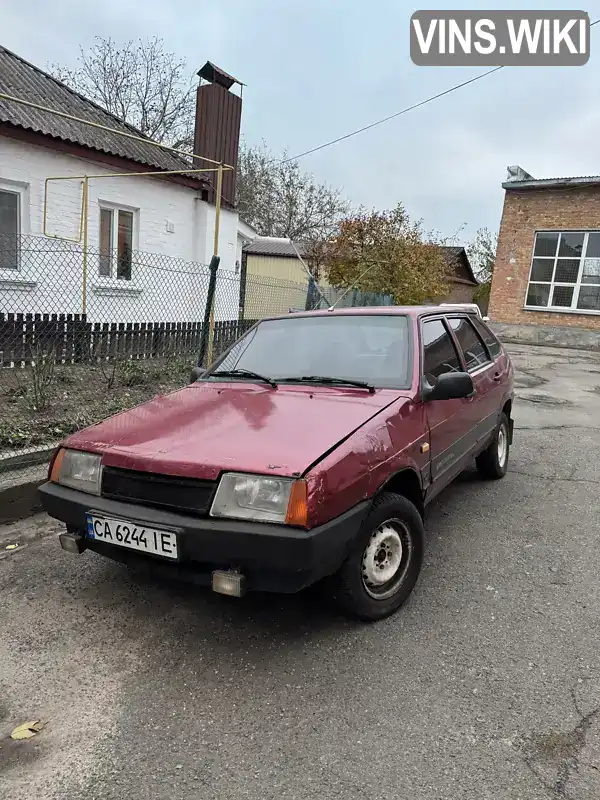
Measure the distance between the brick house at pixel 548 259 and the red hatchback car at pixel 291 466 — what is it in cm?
1614

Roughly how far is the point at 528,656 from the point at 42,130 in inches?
383

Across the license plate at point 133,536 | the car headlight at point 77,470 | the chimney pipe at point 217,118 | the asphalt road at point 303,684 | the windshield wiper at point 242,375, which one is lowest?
the asphalt road at point 303,684

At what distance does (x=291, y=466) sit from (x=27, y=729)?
4.64 feet

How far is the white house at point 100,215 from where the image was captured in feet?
29.1

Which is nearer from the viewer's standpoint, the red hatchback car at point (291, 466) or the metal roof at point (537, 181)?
the red hatchback car at point (291, 466)

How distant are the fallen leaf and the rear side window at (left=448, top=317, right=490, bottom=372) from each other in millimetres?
3412

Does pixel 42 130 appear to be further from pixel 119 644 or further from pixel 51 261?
pixel 119 644

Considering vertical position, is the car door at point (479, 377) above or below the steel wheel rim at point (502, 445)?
above

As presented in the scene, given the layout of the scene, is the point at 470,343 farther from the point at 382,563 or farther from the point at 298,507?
the point at 298,507

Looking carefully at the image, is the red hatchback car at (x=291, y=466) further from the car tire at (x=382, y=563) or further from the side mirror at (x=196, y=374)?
the side mirror at (x=196, y=374)

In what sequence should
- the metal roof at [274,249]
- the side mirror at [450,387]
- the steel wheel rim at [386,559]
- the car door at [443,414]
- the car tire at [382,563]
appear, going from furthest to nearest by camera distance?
1. the metal roof at [274,249]
2. the car door at [443,414]
3. the side mirror at [450,387]
4. the steel wheel rim at [386,559]
5. the car tire at [382,563]

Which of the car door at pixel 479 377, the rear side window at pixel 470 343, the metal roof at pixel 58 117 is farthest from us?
the metal roof at pixel 58 117

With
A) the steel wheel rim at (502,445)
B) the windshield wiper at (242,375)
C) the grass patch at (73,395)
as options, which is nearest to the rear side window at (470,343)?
the steel wheel rim at (502,445)

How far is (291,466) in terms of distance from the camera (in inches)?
93.0
